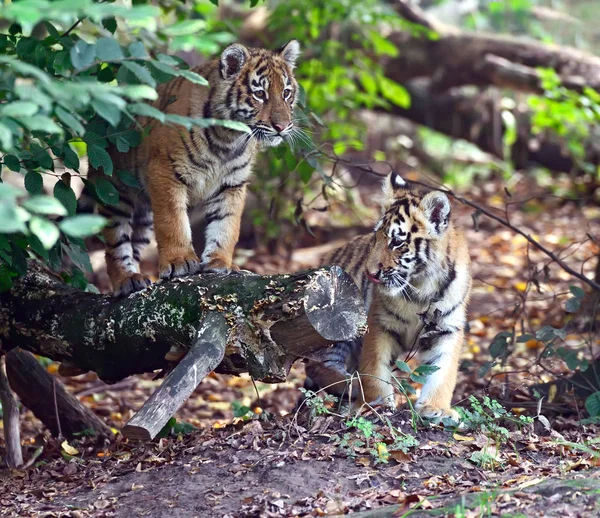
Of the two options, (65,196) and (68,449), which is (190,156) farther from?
(68,449)

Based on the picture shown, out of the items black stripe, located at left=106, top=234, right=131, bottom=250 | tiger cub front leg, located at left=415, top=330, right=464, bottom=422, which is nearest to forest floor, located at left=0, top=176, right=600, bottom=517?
tiger cub front leg, located at left=415, top=330, right=464, bottom=422

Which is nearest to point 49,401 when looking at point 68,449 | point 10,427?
point 10,427

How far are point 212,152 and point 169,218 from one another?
1.55 ft

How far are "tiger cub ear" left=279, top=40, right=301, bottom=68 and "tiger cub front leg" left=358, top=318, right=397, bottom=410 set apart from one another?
1.68 m

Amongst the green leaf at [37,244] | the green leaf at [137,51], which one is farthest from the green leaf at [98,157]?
the green leaf at [137,51]

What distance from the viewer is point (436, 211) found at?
441 cm

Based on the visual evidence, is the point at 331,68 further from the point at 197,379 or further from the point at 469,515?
the point at 469,515

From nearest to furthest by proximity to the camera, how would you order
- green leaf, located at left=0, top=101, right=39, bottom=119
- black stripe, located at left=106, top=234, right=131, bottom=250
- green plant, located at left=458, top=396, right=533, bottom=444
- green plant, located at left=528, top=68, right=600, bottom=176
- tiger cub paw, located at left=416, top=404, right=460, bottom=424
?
green leaf, located at left=0, top=101, right=39, bottom=119 → green plant, located at left=458, top=396, right=533, bottom=444 → tiger cub paw, located at left=416, top=404, right=460, bottom=424 → black stripe, located at left=106, top=234, right=131, bottom=250 → green plant, located at left=528, top=68, right=600, bottom=176

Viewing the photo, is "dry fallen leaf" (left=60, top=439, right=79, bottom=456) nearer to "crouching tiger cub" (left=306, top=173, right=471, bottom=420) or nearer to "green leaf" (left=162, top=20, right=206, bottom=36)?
"crouching tiger cub" (left=306, top=173, right=471, bottom=420)

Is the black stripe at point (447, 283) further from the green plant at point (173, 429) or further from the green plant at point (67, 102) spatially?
the green plant at point (67, 102)

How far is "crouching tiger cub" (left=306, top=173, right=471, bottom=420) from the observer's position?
4.38 m

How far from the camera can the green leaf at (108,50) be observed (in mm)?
2621

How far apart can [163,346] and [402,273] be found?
1.34 m

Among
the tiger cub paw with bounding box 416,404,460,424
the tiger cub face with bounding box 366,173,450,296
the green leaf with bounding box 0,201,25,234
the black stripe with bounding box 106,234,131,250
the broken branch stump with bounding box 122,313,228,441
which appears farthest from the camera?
the black stripe with bounding box 106,234,131,250
